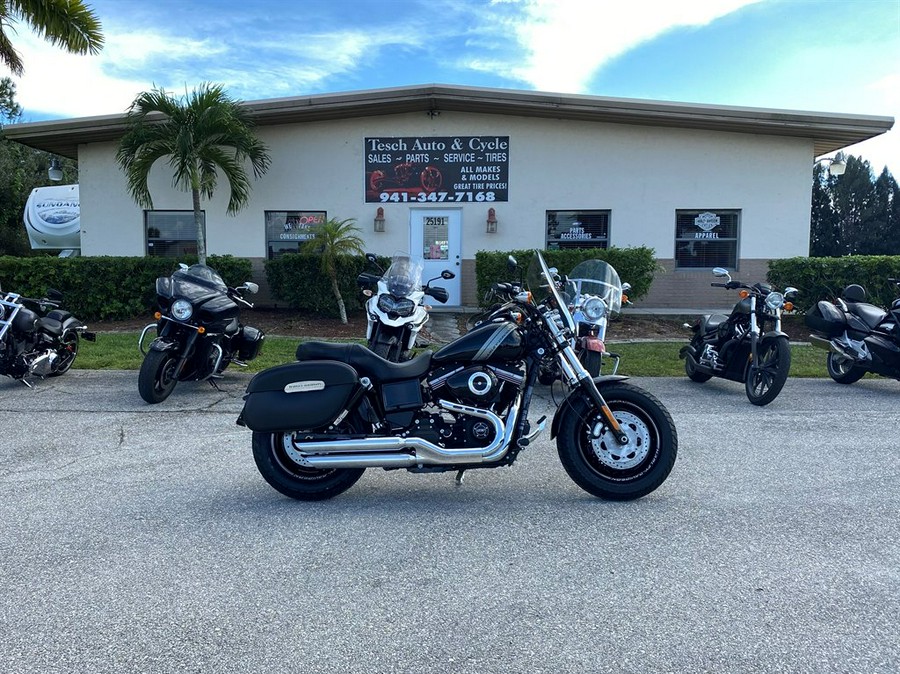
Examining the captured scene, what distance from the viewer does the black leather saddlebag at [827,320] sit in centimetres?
801

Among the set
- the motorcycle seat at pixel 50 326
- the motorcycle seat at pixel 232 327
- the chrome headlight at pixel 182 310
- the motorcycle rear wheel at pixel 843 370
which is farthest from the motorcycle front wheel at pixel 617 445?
the motorcycle seat at pixel 50 326

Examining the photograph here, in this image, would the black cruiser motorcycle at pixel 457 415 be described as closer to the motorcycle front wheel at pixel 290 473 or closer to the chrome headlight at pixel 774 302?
the motorcycle front wheel at pixel 290 473

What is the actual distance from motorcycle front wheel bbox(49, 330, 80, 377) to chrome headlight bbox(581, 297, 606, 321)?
617cm

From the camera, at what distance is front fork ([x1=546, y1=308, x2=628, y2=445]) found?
3.88 m

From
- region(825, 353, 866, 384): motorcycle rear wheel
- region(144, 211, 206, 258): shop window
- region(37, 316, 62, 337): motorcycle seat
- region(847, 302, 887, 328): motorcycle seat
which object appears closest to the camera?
region(37, 316, 62, 337): motorcycle seat

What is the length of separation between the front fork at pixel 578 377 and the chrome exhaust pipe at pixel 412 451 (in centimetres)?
37

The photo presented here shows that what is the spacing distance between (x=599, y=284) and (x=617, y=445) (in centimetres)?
311

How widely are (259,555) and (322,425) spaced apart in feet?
A: 2.66

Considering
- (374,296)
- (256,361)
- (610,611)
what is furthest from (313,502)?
(256,361)

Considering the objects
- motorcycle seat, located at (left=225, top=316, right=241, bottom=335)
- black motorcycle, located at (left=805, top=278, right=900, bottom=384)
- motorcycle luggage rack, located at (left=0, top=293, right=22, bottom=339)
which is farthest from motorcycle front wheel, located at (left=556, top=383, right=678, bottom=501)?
motorcycle luggage rack, located at (left=0, top=293, right=22, bottom=339)

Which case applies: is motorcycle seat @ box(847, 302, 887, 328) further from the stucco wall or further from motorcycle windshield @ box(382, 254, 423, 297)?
the stucco wall

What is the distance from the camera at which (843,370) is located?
811 centimetres

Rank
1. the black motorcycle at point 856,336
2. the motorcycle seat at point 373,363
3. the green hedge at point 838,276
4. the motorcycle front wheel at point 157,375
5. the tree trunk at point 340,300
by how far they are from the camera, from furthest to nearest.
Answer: the tree trunk at point 340,300
the green hedge at point 838,276
the black motorcycle at point 856,336
the motorcycle front wheel at point 157,375
the motorcycle seat at point 373,363

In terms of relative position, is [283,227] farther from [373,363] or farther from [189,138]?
[373,363]
